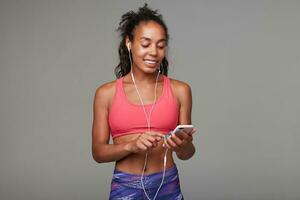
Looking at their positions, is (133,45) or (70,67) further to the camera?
(70,67)

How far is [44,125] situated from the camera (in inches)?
144

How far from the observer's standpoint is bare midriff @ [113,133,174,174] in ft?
6.41

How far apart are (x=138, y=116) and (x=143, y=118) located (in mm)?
21

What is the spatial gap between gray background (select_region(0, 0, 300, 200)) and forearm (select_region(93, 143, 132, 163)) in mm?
1671

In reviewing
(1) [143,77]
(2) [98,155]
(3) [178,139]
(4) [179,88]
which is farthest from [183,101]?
(2) [98,155]

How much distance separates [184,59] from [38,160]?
4.22 ft

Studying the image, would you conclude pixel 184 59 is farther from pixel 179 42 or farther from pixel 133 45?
pixel 133 45

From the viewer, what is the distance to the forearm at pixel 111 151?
6.16 feet

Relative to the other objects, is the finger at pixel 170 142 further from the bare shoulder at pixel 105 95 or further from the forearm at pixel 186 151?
the bare shoulder at pixel 105 95

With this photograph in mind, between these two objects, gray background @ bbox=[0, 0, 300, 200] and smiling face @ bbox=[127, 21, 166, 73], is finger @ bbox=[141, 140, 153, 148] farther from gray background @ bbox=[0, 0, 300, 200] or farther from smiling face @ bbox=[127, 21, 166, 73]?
gray background @ bbox=[0, 0, 300, 200]

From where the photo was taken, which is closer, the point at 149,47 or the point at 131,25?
the point at 149,47

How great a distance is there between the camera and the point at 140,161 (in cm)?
196

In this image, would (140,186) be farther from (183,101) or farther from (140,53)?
(140,53)

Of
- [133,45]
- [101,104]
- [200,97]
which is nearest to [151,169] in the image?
[101,104]
